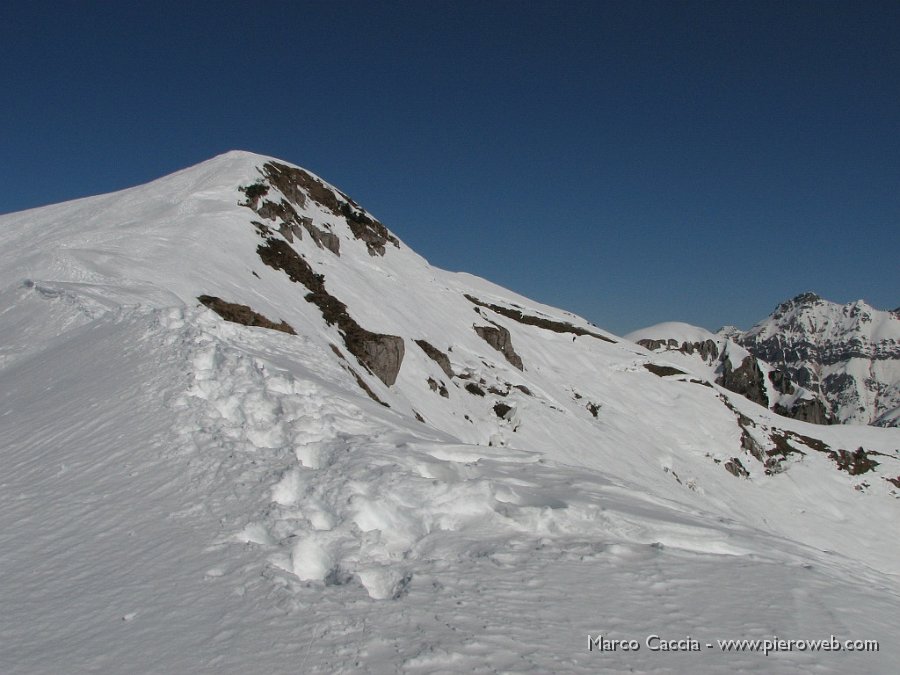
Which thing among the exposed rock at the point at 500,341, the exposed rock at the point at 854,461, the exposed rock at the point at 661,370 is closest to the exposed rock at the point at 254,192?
the exposed rock at the point at 500,341

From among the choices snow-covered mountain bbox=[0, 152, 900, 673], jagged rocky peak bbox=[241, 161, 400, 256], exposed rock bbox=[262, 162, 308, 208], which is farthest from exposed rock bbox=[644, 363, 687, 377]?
snow-covered mountain bbox=[0, 152, 900, 673]

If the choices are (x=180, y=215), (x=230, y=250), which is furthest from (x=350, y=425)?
(x=180, y=215)

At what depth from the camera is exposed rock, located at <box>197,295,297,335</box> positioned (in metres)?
22.5

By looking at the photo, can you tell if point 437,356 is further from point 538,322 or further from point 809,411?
point 809,411

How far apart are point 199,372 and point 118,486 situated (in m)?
3.27

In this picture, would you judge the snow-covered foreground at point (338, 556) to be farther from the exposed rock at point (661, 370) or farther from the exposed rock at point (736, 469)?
the exposed rock at point (661, 370)

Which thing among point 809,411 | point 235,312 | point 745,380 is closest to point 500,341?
point 235,312

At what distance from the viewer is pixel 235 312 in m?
23.1

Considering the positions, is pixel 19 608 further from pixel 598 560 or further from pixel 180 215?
pixel 180 215

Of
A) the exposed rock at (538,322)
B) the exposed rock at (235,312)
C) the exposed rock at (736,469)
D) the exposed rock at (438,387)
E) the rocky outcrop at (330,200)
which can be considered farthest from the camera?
the exposed rock at (538,322)

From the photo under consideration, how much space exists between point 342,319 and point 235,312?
12397 mm

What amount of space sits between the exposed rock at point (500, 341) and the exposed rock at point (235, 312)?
34.8 m

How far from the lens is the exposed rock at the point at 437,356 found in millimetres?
44281

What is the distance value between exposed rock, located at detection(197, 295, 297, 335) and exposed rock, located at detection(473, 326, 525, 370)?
34809 millimetres
